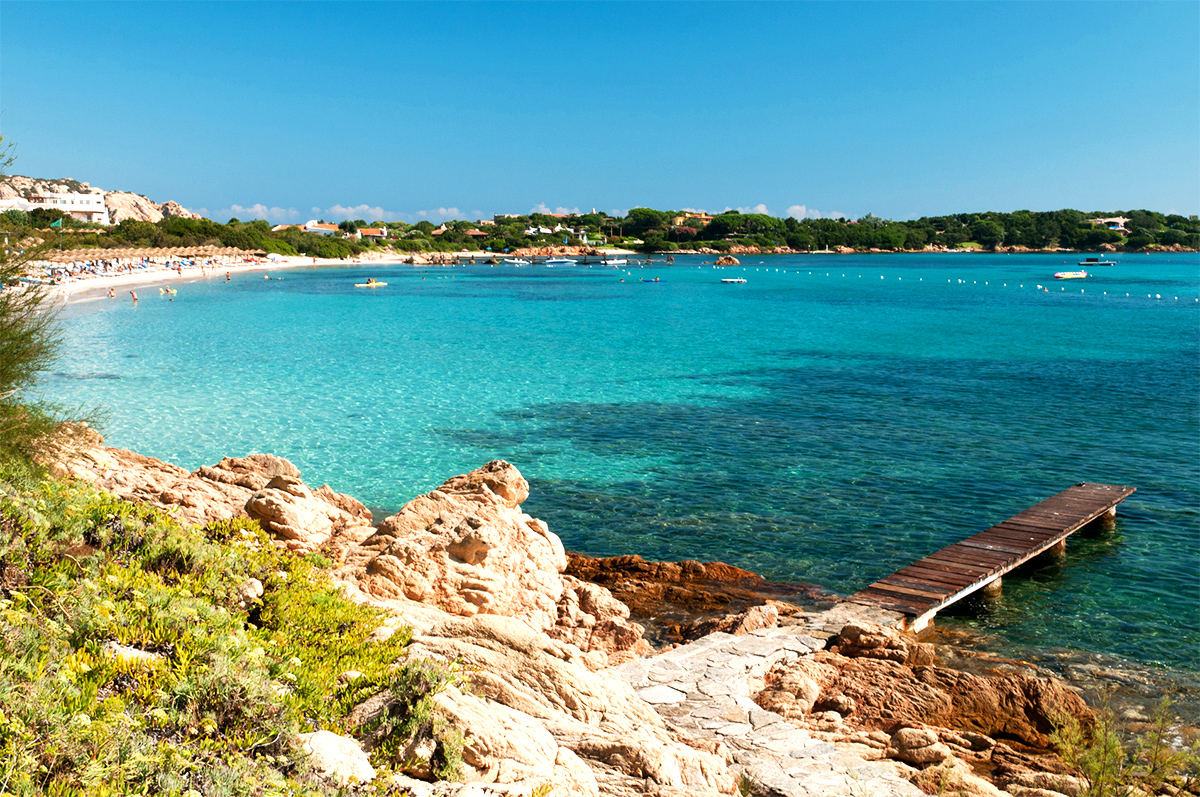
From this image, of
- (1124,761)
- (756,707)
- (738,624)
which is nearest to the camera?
(1124,761)

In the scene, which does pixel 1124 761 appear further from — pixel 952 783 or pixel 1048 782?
pixel 952 783

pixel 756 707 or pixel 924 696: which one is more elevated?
pixel 756 707

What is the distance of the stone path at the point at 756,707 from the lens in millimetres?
6422

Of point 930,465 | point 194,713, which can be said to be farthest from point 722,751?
point 930,465

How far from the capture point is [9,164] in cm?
1024

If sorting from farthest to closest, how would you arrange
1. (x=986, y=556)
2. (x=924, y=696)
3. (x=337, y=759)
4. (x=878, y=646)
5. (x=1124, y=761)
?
(x=986, y=556), (x=878, y=646), (x=924, y=696), (x=1124, y=761), (x=337, y=759)

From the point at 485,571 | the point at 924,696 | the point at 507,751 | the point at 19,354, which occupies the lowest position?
the point at 924,696

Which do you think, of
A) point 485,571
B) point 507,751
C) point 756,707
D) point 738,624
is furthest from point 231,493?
point 507,751

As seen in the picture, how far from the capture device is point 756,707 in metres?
7.85

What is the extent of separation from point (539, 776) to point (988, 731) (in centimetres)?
562

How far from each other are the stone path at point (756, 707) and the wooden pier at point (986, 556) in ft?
2.13

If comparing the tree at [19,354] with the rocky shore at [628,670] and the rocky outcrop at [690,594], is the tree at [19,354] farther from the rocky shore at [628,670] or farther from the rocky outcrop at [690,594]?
the rocky outcrop at [690,594]

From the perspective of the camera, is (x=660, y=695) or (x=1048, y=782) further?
(x=660, y=695)

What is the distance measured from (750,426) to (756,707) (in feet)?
47.8
